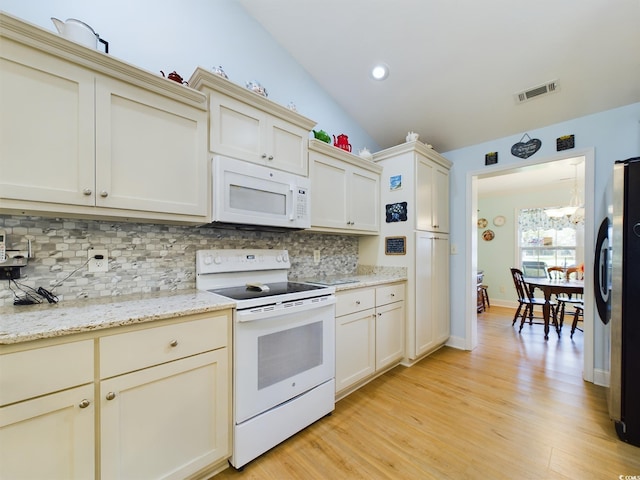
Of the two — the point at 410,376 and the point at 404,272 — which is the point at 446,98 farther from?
the point at 410,376

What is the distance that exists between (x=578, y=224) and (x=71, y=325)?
6875 millimetres

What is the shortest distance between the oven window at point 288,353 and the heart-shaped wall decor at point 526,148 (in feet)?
9.01

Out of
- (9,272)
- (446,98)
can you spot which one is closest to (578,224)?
(446,98)

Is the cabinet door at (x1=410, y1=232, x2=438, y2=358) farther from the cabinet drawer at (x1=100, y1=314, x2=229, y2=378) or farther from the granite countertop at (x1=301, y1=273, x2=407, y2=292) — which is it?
the cabinet drawer at (x1=100, y1=314, x2=229, y2=378)

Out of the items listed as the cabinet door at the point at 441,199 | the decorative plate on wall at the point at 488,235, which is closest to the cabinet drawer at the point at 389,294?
Answer: the cabinet door at the point at 441,199

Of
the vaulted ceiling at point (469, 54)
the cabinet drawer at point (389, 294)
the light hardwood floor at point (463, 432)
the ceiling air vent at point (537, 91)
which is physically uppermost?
the vaulted ceiling at point (469, 54)

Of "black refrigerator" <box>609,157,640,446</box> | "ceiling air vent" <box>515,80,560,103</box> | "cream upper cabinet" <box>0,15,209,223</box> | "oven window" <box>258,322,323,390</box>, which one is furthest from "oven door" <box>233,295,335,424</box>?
"ceiling air vent" <box>515,80,560,103</box>

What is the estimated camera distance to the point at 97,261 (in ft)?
5.04

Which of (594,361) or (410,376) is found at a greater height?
(594,361)

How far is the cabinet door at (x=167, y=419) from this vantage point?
3.62ft

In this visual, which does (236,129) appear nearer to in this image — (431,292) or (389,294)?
(389,294)

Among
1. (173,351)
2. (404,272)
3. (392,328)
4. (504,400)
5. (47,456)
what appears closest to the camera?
(47,456)

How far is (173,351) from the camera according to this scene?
1.25 metres

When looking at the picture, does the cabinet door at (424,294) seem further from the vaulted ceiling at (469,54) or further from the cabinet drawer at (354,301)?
the vaulted ceiling at (469,54)
